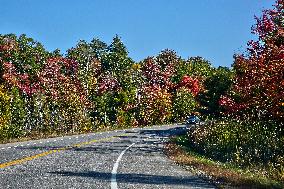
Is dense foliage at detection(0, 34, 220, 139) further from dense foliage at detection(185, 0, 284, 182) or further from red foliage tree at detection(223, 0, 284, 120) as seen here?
red foliage tree at detection(223, 0, 284, 120)

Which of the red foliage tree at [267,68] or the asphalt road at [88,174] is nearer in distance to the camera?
the asphalt road at [88,174]

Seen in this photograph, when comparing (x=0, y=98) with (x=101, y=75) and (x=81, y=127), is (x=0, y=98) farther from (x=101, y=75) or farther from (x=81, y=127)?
(x=101, y=75)

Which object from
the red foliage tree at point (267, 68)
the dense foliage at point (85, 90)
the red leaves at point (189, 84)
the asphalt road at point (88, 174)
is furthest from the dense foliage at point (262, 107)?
the red leaves at point (189, 84)

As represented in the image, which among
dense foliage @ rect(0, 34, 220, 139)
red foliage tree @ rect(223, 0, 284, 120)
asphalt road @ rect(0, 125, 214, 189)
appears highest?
dense foliage @ rect(0, 34, 220, 139)

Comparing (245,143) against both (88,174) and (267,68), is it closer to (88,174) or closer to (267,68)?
(267,68)

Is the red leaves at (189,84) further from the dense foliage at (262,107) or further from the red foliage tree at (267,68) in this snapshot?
the red foliage tree at (267,68)

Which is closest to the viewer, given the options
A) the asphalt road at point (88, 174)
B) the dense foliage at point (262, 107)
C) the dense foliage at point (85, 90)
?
the asphalt road at point (88, 174)

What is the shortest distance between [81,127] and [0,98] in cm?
1182

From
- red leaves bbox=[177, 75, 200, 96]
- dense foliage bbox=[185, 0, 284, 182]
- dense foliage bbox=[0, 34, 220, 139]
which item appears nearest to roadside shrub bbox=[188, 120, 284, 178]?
dense foliage bbox=[185, 0, 284, 182]

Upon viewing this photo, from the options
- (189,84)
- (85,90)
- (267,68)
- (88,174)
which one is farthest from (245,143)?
(189,84)

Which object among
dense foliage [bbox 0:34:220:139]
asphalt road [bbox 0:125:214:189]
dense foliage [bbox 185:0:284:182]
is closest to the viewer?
asphalt road [bbox 0:125:214:189]

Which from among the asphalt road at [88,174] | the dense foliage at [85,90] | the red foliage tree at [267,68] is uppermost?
the dense foliage at [85,90]

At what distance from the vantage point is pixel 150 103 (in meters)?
74.0

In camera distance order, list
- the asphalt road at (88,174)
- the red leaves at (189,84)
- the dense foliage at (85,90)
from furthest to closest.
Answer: the red leaves at (189,84), the dense foliage at (85,90), the asphalt road at (88,174)
